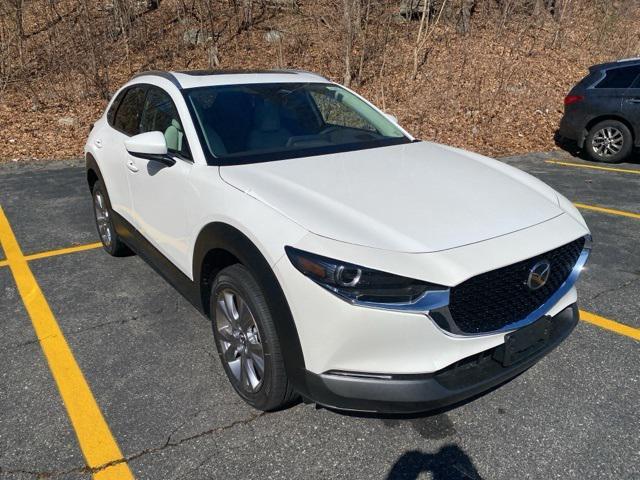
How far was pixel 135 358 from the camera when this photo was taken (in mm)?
3066

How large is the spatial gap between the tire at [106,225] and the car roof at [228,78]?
1164 mm

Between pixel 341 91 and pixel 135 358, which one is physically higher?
pixel 341 91

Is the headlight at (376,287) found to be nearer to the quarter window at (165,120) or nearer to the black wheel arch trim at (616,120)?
the quarter window at (165,120)

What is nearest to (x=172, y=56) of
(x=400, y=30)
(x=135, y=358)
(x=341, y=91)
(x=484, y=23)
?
(x=400, y=30)

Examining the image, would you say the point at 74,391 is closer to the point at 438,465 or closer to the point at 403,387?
the point at 403,387

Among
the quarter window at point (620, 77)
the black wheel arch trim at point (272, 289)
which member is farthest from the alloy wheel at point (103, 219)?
the quarter window at point (620, 77)

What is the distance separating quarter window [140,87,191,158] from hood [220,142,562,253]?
1.83ft

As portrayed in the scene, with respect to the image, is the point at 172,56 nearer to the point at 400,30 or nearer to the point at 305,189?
the point at 400,30

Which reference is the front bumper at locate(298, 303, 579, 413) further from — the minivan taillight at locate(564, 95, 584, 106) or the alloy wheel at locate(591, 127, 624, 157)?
the minivan taillight at locate(564, 95, 584, 106)

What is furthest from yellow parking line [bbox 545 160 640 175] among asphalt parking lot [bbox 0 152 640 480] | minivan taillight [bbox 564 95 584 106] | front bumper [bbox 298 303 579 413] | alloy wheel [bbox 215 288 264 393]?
alloy wheel [bbox 215 288 264 393]

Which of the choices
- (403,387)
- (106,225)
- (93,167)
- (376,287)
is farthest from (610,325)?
(93,167)

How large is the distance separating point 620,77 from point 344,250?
8.49 meters

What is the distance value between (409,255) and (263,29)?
14.8 meters

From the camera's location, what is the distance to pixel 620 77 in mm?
8289
